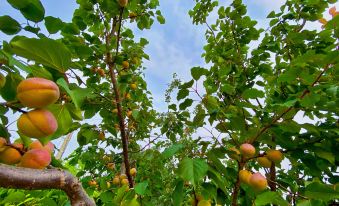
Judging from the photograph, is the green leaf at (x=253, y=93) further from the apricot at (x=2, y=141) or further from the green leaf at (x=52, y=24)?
the apricot at (x=2, y=141)

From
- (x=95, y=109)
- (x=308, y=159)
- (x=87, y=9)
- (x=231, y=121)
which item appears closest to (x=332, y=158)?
(x=308, y=159)

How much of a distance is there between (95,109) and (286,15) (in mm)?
2184

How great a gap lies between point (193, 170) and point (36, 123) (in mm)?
801

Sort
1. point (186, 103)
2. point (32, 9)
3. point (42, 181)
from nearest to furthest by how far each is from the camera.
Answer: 1. point (42, 181)
2. point (32, 9)
3. point (186, 103)

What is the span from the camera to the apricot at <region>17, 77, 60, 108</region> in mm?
837

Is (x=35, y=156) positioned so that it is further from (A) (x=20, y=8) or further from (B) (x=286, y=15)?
(B) (x=286, y=15)

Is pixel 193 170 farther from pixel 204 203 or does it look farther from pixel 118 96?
pixel 118 96

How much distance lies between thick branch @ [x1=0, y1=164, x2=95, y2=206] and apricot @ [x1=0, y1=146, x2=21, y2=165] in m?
0.29

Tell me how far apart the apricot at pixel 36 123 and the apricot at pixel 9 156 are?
4.6 inches

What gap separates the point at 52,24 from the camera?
4.25 ft

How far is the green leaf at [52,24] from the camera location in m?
1.28

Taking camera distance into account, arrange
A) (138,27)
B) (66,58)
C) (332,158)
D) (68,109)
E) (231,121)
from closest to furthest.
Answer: (66,58) < (68,109) < (332,158) < (231,121) < (138,27)

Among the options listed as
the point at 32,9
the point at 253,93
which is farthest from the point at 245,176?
the point at 32,9

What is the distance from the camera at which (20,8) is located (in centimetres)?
110
